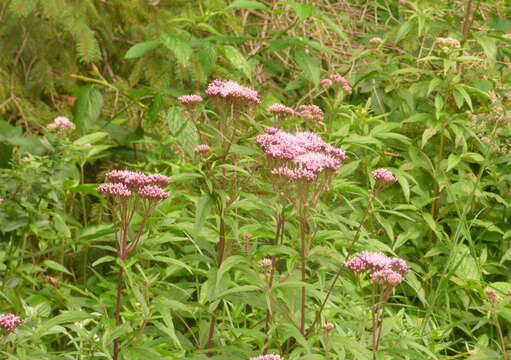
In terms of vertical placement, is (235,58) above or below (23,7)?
below

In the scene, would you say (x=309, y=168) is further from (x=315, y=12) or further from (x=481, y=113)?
(x=481, y=113)

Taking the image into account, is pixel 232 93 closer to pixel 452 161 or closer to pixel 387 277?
pixel 387 277

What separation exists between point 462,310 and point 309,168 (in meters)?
1.92

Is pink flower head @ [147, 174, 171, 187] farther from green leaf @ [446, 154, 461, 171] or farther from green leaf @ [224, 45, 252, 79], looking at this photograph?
green leaf @ [446, 154, 461, 171]

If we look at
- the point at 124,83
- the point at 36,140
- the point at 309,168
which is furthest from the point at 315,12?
the point at 309,168

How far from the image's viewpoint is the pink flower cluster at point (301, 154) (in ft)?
6.23

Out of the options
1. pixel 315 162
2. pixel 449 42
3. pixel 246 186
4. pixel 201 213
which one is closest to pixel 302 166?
pixel 315 162

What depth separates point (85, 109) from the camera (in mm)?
3365

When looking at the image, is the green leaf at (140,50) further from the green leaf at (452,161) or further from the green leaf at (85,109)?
the green leaf at (452,161)

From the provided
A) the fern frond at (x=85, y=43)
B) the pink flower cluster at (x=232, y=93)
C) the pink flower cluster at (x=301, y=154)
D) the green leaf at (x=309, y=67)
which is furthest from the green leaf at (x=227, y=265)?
the fern frond at (x=85, y=43)

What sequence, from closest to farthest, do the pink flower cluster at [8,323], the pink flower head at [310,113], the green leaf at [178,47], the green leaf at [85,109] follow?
the pink flower cluster at [8,323]
the pink flower head at [310,113]
the green leaf at [178,47]
the green leaf at [85,109]

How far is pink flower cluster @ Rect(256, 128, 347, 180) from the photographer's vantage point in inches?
74.8

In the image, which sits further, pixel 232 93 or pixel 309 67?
pixel 309 67

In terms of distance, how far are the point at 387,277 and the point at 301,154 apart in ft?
1.23
